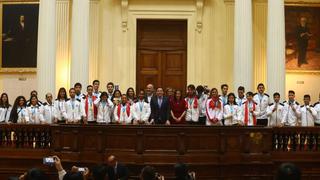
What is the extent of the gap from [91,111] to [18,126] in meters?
1.95

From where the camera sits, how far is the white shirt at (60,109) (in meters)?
13.4

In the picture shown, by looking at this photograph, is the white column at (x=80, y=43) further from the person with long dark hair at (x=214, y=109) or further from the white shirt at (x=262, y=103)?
the white shirt at (x=262, y=103)

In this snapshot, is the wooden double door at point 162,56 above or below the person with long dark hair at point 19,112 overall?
above

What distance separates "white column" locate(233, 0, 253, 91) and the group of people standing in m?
2.36

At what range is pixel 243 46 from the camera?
53.9ft

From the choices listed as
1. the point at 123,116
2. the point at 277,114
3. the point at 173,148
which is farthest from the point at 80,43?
the point at 277,114

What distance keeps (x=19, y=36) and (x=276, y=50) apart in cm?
864

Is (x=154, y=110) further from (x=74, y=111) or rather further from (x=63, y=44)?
(x=63, y=44)

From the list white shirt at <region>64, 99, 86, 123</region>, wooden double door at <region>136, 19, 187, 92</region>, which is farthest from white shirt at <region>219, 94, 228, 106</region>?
wooden double door at <region>136, 19, 187, 92</region>

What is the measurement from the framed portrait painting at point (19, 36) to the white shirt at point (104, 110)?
20.5 feet

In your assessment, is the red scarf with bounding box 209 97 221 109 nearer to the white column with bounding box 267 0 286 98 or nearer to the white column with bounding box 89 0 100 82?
the white column with bounding box 267 0 286 98

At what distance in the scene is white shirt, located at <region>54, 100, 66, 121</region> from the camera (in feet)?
43.8

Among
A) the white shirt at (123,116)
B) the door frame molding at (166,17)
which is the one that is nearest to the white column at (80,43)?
the door frame molding at (166,17)

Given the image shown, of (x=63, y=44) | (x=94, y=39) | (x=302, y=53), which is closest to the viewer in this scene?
(x=63, y=44)
